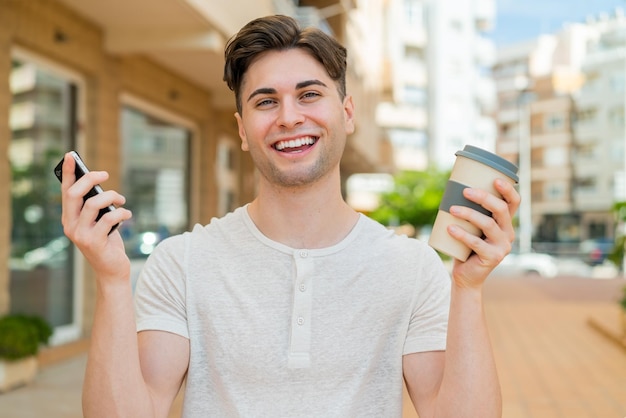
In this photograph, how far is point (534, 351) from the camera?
32.9 feet

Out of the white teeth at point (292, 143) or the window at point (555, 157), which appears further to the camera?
the window at point (555, 157)

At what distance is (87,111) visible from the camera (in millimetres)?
9508

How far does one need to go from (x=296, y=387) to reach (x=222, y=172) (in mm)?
13702

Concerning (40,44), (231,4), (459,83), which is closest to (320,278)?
(40,44)

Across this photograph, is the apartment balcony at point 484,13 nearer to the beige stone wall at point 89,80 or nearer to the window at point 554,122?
the window at point 554,122

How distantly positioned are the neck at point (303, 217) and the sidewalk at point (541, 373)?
4.04m

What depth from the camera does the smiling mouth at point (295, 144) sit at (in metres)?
2.00

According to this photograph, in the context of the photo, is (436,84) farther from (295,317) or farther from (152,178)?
(295,317)

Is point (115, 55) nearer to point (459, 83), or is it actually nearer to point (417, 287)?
point (417, 287)

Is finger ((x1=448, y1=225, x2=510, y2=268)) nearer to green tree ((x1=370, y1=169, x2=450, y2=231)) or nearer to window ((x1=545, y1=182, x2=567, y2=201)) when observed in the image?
green tree ((x1=370, y1=169, x2=450, y2=231))

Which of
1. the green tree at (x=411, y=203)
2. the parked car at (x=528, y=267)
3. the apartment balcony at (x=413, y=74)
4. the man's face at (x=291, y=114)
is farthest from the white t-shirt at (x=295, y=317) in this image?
the apartment balcony at (x=413, y=74)

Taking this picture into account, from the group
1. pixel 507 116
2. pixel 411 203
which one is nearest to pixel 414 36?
pixel 507 116

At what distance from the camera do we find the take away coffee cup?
5.23ft

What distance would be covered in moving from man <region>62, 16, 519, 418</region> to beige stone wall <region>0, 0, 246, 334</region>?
594cm
